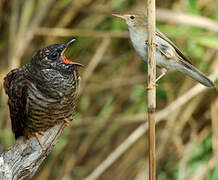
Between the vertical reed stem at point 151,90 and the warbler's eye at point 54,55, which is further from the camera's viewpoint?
the warbler's eye at point 54,55

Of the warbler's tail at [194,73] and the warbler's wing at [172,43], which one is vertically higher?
the warbler's wing at [172,43]

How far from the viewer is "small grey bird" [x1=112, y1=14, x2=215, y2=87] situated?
8.05 ft

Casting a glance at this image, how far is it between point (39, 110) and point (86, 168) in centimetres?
173

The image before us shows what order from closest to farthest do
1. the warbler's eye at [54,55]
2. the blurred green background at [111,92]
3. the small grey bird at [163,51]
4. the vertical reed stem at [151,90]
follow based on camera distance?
1. the vertical reed stem at [151,90]
2. the small grey bird at [163,51]
3. the warbler's eye at [54,55]
4. the blurred green background at [111,92]

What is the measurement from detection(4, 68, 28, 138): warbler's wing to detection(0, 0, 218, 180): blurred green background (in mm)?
955

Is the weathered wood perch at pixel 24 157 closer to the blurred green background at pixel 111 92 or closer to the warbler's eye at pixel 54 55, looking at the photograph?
the warbler's eye at pixel 54 55

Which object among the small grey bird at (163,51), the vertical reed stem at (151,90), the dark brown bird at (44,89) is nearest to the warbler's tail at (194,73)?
the small grey bird at (163,51)

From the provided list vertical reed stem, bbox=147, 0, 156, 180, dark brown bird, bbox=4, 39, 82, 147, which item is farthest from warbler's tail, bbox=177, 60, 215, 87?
dark brown bird, bbox=4, 39, 82, 147

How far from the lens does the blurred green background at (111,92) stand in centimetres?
387

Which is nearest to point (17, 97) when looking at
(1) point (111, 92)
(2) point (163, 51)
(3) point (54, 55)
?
(3) point (54, 55)

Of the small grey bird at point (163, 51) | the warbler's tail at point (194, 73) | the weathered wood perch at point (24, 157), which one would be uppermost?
the small grey bird at point (163, 51)

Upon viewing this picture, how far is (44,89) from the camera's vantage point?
2668 millimetres

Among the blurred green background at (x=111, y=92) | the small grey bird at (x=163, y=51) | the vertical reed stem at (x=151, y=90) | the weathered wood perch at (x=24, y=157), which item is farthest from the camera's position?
the blurred green background at (x=111, y=92)

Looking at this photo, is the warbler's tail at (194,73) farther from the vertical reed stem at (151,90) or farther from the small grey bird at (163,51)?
the vertical reed stem at (151,90)
